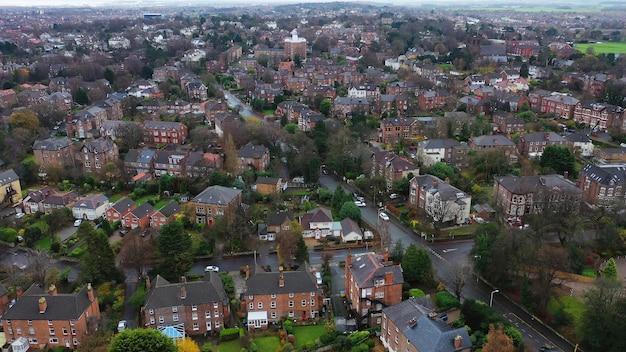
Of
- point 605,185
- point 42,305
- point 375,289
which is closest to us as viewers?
point 42,305

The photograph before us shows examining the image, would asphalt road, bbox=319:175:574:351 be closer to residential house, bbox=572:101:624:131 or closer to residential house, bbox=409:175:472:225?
residential house, bbox=409:175:472:225

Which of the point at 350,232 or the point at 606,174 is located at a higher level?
the point at 606,174

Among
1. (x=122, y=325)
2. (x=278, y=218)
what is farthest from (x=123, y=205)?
(x=122, y=325)

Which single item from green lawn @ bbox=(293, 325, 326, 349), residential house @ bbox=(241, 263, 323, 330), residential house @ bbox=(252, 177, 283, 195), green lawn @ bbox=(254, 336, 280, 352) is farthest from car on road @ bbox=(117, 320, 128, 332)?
residential house @ bbox=(252, 177, 283, 195)

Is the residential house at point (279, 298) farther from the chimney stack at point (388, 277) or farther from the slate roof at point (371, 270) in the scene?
the chimney stack at point (388, 277)

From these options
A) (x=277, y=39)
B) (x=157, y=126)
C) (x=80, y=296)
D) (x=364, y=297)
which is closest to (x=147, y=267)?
(x=80, y=296)

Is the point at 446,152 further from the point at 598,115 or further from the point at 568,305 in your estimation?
the point at 598,115
